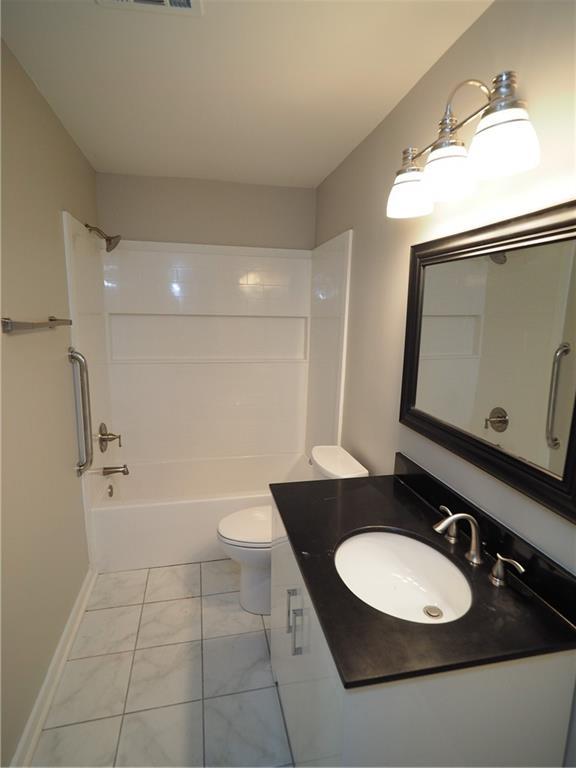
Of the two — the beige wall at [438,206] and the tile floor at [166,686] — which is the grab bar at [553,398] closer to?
the beige wall at [438,206]

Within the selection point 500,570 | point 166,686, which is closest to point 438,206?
point 500,570

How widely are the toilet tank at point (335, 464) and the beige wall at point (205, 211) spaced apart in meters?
1.54

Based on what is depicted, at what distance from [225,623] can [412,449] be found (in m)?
1.30

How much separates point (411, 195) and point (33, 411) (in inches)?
61.1

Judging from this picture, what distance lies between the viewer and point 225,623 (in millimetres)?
1979

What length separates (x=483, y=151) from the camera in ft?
3.13

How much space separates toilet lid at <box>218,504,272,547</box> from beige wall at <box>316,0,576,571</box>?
0.62 metres

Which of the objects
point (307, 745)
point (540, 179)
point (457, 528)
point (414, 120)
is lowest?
point (307, 745)

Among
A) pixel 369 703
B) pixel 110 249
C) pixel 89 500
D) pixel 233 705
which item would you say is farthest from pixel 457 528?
pixel 110 249

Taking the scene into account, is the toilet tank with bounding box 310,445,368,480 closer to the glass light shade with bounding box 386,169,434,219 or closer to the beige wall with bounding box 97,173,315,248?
the glass light shade with bounding box 386,169,434,219

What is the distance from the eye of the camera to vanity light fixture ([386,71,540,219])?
904 mm

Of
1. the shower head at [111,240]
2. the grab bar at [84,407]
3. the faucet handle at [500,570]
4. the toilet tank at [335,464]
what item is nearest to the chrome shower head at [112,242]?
the shower head at [111,240]

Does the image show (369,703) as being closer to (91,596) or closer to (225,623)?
(225,623)

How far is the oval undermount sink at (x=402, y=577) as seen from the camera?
110cm
